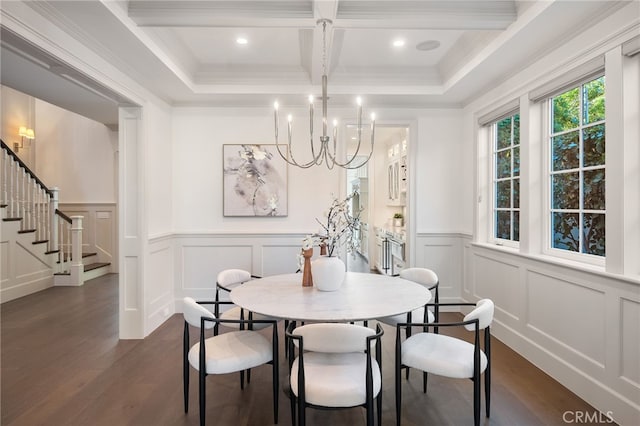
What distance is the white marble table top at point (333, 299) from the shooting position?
191cm

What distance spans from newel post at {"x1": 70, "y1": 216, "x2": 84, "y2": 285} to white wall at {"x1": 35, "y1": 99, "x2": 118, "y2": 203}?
95 centimetres

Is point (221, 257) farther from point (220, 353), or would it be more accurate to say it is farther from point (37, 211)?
point (37, 211)

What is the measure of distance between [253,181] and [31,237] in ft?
13.1

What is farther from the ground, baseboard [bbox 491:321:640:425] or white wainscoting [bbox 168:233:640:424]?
white wainscoting [bbox 168:233:640:424]

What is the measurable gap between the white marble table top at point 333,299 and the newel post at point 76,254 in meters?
4.79

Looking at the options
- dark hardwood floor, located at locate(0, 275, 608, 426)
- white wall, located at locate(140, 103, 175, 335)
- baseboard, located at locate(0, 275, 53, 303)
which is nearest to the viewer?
dark hardwood floor, located at locate(0, 275, 608, 426)

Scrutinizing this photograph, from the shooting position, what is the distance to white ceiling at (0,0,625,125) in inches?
94.4

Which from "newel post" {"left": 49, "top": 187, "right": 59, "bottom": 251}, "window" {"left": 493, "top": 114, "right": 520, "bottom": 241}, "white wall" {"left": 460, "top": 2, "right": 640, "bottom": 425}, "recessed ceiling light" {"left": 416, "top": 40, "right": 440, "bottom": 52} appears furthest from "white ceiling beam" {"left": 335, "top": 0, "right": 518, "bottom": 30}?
"newel post" {"left": 49, "top": 187, "right": 59, "bottom": 251}

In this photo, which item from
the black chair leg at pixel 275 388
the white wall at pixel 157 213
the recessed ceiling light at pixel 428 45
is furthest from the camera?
the white wall at pixel 157 213

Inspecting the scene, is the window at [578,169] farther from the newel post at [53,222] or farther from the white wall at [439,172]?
the newel post at [53,222]

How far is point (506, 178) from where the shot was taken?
361 centimetres

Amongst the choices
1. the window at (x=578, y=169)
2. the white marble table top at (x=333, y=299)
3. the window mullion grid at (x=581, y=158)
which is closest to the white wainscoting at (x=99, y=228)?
the white marble table top at (x=333, y=299)

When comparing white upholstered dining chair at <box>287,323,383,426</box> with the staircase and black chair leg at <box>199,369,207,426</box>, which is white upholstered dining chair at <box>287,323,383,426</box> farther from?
the staircase

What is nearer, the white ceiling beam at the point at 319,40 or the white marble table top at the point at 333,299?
the white marble table top at the point at 333,299
